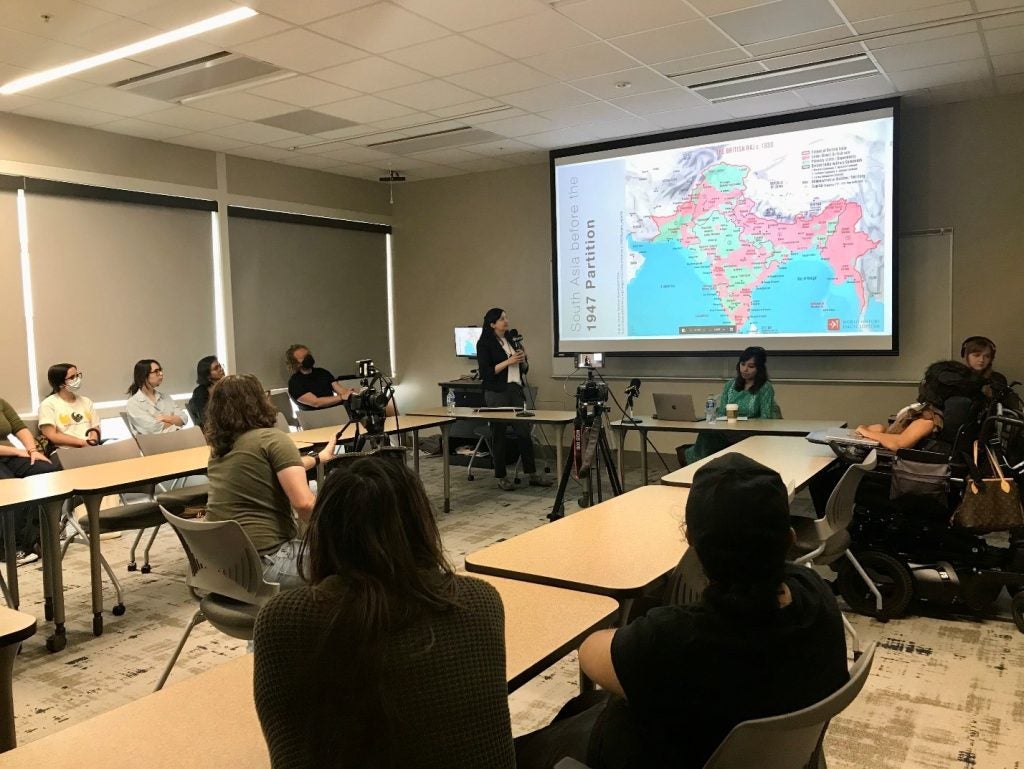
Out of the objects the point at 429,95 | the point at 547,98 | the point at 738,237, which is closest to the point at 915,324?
the point at 738,237

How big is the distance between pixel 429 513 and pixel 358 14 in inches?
136

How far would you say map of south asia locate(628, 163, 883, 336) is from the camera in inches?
238

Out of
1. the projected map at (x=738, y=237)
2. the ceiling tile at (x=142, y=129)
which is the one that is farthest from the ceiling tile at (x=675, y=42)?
the ceiling tile at (x=142, y=129)

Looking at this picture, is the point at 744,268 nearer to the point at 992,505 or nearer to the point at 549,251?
the point at 549,251

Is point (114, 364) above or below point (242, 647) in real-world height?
above

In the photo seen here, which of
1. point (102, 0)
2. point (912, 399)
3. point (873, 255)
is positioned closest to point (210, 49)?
point (102, 0)

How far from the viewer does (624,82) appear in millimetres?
5273

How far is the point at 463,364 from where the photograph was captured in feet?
27.7

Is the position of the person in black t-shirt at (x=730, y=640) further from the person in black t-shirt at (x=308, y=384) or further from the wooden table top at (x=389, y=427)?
the person in black t-shirt at (x=308, y=384)

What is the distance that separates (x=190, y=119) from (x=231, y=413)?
398 centimetres

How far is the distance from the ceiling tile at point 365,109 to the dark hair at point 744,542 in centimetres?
488

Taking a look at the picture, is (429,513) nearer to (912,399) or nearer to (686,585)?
(686,585)

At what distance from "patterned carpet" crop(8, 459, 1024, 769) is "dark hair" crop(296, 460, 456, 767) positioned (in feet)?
5.66

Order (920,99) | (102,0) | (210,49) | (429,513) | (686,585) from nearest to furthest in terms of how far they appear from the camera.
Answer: (429,513) → (686,585) → (102,0) → (210,49) → (920,99)
